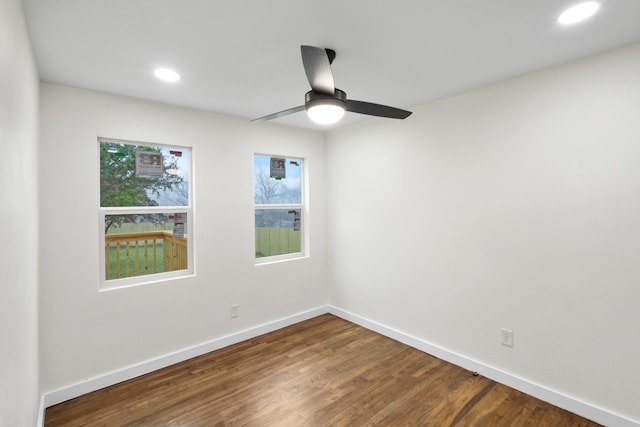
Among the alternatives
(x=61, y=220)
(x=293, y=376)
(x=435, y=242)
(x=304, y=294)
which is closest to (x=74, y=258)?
(x=61, y=220)

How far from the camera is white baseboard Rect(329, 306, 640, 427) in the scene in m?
2.10

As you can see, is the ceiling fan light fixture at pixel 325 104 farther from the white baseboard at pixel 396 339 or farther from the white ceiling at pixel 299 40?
the white baseboard at pixel 396 339

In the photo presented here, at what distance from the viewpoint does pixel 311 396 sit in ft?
8.08

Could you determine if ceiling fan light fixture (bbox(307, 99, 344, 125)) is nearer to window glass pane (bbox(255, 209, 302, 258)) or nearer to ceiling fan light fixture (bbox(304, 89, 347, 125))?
ceiling fan light fixture (bbox(304, 89, 347, 125))

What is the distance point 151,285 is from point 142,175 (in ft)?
3.26

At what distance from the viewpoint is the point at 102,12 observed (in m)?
1.54

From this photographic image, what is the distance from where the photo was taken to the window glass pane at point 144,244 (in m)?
2.77

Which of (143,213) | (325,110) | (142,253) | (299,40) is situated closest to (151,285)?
(142,253)

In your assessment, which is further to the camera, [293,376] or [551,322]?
[293,376]

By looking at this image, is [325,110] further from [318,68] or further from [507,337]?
[507,337]

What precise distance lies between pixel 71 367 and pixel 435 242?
10.5 ft

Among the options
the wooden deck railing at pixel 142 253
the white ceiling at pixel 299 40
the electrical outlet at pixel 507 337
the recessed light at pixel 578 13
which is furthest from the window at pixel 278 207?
the recessed light at pixel 578 13

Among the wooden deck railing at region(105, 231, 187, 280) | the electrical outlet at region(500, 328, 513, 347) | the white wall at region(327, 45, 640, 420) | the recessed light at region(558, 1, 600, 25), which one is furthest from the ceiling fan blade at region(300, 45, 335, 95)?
the electrical outlet at region(500, 328, 513, 347)

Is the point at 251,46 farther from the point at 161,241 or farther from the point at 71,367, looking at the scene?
the point at 71,367
